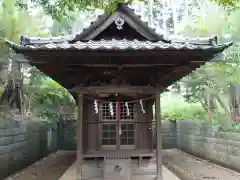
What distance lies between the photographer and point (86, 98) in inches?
283

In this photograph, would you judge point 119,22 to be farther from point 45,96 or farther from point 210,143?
point 45,96

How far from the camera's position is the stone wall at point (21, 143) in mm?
7629

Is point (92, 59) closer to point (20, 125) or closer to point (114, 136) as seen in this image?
point (114, 136)

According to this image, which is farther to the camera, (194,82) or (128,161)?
(194,82)

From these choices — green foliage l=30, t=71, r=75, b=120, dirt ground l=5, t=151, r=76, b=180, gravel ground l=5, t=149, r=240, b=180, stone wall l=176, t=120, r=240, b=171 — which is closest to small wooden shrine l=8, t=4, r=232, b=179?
gravel ground l=5, t=149, r=240, b=180

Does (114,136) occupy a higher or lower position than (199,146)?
higher

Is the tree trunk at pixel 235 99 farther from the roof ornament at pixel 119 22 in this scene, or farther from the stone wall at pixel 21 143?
the stone wall at pixel 21 143

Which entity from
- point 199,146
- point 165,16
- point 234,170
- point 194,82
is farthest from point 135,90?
point 165,16

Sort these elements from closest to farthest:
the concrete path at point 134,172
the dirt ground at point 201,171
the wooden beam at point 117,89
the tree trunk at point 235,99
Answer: the wooden beam at point 117,89
the concrete path at point 134,172
the dirt ground at point 201,171
the tree trunk at point 235,99

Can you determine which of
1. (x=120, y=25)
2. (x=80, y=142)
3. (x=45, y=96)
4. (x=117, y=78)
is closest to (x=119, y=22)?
(x=120, y=25)

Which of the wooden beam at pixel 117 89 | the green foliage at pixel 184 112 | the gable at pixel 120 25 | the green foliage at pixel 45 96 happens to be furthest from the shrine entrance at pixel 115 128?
the green foliage at pixel 184 112

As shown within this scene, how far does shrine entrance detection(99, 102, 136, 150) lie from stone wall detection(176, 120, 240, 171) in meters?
3.29

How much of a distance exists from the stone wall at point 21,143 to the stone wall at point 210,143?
6457 millimetres

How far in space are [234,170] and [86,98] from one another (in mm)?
4928
